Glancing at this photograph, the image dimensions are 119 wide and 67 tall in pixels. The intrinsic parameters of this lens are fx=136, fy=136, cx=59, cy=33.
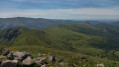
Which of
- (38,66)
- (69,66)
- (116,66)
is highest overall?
(38,66)

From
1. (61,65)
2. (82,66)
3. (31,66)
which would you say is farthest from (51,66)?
(82,66)

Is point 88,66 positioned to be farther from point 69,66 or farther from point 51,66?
point 51,66

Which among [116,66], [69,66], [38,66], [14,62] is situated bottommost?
[116,66]

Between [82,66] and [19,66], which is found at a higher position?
[19,66]

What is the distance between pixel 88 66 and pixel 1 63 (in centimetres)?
3399

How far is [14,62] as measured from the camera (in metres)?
33.2

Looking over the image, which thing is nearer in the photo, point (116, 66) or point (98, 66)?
point (98, 66)

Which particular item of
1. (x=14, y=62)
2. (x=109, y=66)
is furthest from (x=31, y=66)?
(x=109, y=66)

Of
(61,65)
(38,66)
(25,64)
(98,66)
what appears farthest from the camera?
(98,66)

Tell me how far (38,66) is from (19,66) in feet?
17.9

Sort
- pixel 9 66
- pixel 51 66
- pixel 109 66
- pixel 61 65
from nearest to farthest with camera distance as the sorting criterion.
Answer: pixel 9 66 < pixel 51 66 < pixel 61 65 < pixel 109 66

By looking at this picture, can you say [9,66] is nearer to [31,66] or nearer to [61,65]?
[31,66]

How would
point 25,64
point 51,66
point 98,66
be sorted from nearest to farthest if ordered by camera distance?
point 25,64
point 51,66
point 98,66

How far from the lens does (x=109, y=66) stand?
198 ft
